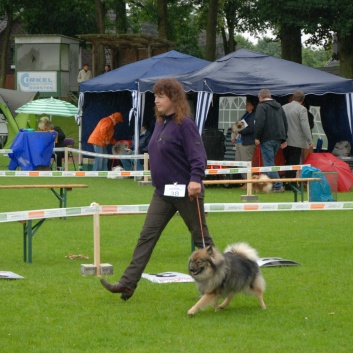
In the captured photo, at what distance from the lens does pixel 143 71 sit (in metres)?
24.1

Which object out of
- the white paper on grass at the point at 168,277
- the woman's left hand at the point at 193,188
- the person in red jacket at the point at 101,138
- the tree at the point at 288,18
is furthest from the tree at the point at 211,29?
the woman's left hand at the point at 193,188

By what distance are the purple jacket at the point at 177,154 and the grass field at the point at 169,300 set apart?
1040mm

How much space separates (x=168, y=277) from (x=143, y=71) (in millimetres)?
15225

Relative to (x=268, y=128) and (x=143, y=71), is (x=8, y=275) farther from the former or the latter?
(x=143, y=71)

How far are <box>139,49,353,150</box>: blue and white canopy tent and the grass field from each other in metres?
6.70

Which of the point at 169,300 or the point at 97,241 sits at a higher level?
the point at 97,241

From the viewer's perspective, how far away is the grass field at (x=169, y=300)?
22.2 feet

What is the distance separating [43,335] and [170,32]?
4995 cm

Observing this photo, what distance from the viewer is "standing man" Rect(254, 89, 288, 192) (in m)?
18.1

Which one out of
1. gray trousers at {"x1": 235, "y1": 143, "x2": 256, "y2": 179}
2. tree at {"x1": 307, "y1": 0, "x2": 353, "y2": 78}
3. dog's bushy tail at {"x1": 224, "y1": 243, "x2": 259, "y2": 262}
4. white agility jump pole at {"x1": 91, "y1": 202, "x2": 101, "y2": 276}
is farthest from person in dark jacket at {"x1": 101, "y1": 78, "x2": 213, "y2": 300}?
tree at {"x1": 307, "y1": 0, "x2": 353, "y2": 78}

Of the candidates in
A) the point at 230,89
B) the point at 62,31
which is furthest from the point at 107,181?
the point at 62,31

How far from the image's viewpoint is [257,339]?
6.82 m

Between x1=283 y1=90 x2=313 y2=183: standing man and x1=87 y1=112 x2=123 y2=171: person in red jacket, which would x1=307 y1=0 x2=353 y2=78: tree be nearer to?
x1=87 y1=112 x2=123 y2=171: person in red jacket

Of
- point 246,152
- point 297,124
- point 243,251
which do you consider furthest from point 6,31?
point 243,251
